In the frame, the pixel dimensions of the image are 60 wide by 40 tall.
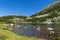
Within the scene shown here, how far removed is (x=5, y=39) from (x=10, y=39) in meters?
1.66

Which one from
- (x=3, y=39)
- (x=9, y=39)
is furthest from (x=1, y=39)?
(x=9, y=39)

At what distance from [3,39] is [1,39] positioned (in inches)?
17.7

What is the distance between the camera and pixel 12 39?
113 feet

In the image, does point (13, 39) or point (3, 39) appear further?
point (13, 39)

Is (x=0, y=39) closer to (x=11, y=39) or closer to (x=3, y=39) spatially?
(x=3, y=39)

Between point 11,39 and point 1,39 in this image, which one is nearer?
point 1,39

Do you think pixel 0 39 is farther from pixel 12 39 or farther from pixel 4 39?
pixel 12 39

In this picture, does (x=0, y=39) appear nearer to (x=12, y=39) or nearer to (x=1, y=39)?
(x=1, y=39)

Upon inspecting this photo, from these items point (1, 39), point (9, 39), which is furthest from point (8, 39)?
point (1, 39)

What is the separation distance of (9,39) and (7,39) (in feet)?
3.12

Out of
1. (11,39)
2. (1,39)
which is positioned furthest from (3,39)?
(11,39)

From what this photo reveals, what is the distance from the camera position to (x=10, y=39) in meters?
34.1

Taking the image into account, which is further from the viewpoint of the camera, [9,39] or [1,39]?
[9,39]

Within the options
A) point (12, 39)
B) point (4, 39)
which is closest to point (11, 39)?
point (12, 39)
